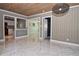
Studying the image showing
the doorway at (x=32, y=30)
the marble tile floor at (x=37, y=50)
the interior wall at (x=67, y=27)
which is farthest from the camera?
the doorway at (x=32, y=30)

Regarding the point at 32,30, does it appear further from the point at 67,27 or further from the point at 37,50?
the point at 37,50

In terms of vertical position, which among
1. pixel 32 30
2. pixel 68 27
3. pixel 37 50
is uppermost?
pixel 68 27

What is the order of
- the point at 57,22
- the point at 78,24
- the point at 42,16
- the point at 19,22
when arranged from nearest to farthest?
the point at 78,24
the point at 57,22
the point at 42,16
the point at 19,22

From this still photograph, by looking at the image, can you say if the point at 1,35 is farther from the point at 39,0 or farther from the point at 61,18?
the point at 39,0

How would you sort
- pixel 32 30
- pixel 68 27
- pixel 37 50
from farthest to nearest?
pixel 32 30
pixel 68 27
pixel 37 50

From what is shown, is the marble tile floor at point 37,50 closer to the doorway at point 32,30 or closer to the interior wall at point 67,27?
the interior wall at point 67,27

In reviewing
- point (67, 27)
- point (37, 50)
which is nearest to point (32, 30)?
point (67, 27)

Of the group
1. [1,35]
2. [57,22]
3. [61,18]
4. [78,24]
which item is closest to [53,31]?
[57,22]

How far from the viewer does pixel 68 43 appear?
19.4 ft

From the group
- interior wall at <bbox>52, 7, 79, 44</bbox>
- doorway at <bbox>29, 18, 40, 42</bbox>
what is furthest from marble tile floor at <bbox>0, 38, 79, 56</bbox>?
doorway at <bbox>29, 18, 40, 42</bbox>

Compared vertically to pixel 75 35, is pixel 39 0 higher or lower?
higher

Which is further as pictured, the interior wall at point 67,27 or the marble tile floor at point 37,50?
the interior wall at point 67,27

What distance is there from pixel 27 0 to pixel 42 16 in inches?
238

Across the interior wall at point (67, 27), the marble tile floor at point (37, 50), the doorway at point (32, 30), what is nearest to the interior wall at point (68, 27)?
the interior wall at point (67, 27)
